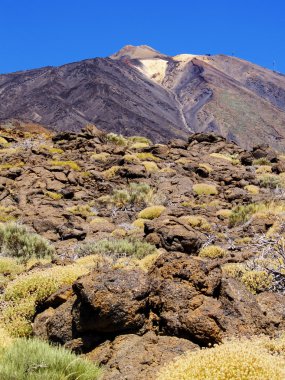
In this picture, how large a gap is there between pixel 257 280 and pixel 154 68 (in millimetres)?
185067

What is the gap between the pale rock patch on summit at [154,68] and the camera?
177625mm

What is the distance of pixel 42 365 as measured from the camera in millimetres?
3969

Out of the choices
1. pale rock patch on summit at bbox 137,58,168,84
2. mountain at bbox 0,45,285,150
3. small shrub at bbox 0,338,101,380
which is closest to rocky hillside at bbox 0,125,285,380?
small shrub at bbox 0,338,101,380

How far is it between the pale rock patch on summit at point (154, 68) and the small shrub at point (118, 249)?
169 m

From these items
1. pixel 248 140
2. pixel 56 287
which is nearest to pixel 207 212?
pixel 56 287

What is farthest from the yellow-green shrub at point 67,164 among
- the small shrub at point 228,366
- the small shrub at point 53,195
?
the small shrub at point 228,366

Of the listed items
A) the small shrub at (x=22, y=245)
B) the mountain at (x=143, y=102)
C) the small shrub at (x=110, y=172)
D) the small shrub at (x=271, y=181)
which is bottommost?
the small shrub at (x=22, y=245)

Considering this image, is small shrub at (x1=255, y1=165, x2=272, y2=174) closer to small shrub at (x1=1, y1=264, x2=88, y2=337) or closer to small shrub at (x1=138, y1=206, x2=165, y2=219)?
small shrub at (x1=138, y1=206, x2=165, y2=219)

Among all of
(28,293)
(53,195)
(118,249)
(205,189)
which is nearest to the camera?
(28,293)

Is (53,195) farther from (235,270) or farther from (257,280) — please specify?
(257,280)

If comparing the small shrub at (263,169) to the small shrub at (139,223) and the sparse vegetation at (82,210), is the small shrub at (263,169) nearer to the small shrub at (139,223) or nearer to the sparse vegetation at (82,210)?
the sparse vegetation at (82,210)

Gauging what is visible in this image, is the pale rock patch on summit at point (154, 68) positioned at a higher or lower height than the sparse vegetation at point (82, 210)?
higher

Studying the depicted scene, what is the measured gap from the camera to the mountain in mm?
116062

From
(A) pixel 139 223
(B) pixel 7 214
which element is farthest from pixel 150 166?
(B) pixel 7 214
